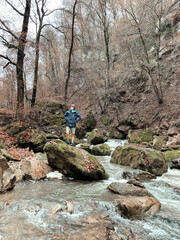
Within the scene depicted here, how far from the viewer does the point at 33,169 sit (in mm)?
6691

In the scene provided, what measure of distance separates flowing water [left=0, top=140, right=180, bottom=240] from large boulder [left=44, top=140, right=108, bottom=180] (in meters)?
0.39

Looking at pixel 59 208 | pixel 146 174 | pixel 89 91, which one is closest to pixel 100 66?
pixel 89 91

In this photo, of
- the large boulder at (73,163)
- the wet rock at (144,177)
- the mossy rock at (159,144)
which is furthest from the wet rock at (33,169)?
the mossy rock at (159,144)

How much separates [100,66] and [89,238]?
67.1 feet

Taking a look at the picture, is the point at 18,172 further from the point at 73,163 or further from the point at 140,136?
the point at 140,136

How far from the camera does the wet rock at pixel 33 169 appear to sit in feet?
21.1

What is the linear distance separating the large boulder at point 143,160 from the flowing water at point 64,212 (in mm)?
1451

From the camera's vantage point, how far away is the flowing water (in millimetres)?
3168

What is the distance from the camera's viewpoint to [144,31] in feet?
53.9

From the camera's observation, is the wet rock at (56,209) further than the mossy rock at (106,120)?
No

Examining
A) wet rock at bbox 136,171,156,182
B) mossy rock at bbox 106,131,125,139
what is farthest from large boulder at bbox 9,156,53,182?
mossy rock at bbox 106,131,125,139

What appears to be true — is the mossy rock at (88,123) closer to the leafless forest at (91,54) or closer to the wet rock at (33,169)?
the leafless forest at (91,54)

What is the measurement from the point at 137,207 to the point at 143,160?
4187 mm

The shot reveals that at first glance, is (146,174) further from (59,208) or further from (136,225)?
(59,208)
